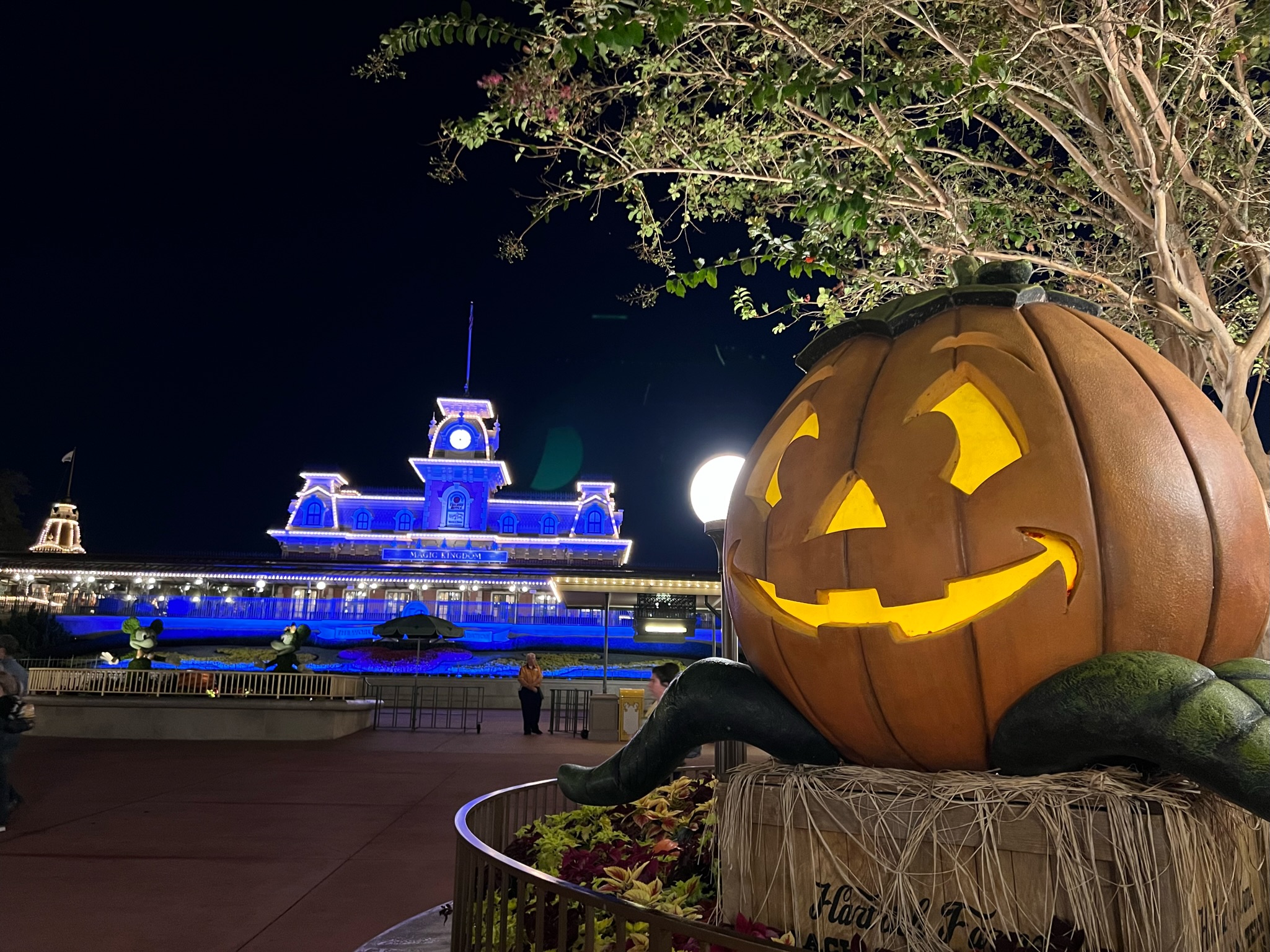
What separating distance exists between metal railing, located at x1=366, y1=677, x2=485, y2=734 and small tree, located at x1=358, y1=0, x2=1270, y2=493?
42.6ft

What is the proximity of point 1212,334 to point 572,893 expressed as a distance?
607 cm

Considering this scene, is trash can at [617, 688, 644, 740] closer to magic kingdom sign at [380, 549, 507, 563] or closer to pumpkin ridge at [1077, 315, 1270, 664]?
pumpkin ridge at [1077, 315, 1270, 664]

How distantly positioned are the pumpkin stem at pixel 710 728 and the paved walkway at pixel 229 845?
2.61m

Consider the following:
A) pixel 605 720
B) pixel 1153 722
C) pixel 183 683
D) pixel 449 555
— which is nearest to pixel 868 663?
pixel 1153 722

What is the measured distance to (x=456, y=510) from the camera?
60781 mm

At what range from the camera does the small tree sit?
5.68 meters

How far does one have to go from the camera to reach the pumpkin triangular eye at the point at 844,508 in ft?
9.44

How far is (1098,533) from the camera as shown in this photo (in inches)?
103

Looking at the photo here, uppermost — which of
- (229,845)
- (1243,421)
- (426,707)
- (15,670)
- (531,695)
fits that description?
(1243,421)

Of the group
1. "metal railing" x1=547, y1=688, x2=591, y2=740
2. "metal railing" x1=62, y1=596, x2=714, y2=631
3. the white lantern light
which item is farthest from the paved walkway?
"metal railing" x1=62, y1=596, x2=714, y2=631

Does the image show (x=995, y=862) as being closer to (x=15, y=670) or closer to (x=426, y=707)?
(x=15, y=670)

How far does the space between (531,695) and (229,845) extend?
1050 cm

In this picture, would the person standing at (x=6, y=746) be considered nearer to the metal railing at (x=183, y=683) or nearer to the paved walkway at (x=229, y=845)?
the paved walkway at (x=229, y=845)

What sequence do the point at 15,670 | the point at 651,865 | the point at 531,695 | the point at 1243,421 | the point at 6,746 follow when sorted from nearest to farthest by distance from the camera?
1. the point at 651,865
2. the point at 1243,421
3. the point at 6,746
4. the point at 15,670
5. the point at 531,695
